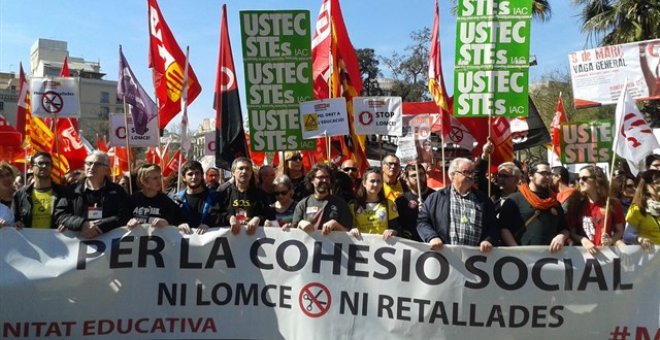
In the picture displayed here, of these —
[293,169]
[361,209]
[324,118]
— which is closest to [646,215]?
[361,209]

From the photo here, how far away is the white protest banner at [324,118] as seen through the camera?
26.2 ft

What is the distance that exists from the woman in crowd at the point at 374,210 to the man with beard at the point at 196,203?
132cm

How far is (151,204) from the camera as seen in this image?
217 inches

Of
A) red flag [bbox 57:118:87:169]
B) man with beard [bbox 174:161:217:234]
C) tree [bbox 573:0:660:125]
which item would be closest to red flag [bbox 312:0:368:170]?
man with beard [bbox 174:161:217:234]

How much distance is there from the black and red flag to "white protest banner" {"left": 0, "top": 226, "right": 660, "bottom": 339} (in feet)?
8.66

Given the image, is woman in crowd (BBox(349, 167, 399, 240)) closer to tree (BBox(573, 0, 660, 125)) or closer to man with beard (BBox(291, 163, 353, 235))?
man with beard (BBox(291, 163, 353, 235))

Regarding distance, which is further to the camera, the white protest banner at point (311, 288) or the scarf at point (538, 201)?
the scarf at point (538, 201)

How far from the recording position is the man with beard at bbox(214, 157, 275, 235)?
5707 mm

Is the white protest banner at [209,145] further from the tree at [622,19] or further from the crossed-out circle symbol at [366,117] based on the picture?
the tree at [622,19]

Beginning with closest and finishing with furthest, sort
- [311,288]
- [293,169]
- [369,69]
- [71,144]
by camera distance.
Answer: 1. [311,288]
2. [293,169]
3. [71,144]
4. [369,69]

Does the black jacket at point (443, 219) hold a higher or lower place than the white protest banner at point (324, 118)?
lower

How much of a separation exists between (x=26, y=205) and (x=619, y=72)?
8499mm

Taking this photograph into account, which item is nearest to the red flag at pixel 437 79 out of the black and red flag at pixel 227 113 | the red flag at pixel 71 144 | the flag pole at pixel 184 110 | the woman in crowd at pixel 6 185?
the black and red flag at pixel 227 113

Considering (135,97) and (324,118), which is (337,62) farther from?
(135,97)
